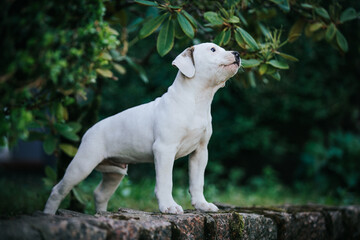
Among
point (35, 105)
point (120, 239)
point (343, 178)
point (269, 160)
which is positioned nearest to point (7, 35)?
point (35, 105)

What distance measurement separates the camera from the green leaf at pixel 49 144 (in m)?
3.31

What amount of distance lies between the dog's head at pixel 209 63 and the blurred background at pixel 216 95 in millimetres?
201

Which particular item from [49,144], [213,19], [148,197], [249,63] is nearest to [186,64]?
[213,19]

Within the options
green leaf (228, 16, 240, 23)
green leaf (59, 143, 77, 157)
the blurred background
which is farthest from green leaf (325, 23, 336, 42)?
green leaf (59, 143, 77, 157)

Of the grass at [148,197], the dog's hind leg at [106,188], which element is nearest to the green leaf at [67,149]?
the grass at [148,197]

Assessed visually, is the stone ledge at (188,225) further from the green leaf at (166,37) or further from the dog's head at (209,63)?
the green leaf at (166,37)

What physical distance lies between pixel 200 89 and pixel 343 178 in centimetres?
473

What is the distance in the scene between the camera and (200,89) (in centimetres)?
275

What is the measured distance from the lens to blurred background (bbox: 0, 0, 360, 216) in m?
2.00

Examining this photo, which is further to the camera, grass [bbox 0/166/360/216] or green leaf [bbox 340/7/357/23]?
grass [bbox 0/166/360/216]

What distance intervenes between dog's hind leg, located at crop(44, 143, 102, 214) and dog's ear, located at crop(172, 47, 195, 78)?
873 mm

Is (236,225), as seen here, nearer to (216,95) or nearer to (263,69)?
(263,69)

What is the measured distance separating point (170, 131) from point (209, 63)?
1.77 ft

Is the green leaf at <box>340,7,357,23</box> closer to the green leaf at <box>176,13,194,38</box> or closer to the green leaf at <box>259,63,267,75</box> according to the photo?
the green leaf at <box>259,63,267,75</box>
